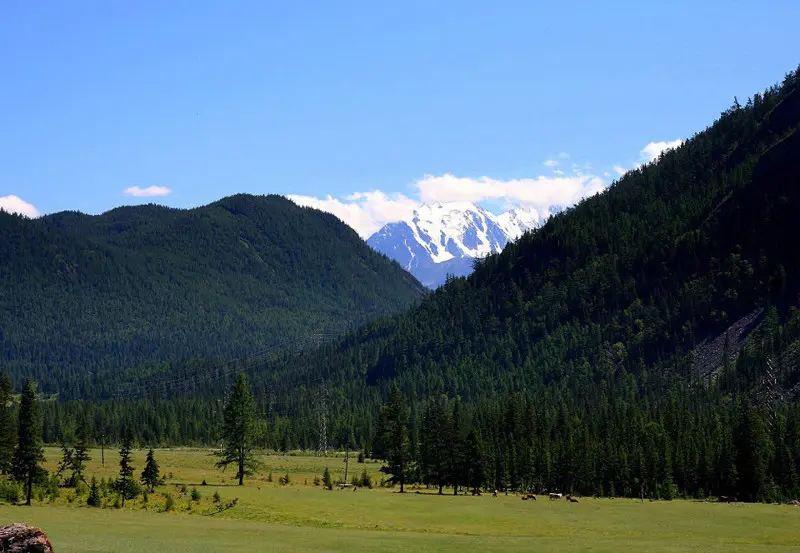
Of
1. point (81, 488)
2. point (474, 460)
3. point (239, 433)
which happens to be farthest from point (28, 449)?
point (474, 460)

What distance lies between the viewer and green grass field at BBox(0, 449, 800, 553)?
61094 millimetres

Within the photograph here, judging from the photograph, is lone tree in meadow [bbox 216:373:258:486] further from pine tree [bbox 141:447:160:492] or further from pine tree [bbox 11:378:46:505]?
pine tree [bbox 11:378:46:505]

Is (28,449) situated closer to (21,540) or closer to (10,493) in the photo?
(10,493)

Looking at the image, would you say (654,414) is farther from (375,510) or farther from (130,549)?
(130,549)

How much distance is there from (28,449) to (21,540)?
55246mm

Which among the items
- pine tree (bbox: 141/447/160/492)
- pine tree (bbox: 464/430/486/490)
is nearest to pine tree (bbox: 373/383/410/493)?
pine tree (bbox: 464/430/486/490)

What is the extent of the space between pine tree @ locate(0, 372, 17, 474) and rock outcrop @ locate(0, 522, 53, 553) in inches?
2324

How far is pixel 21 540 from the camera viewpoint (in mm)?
42344

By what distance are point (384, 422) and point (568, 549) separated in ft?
219

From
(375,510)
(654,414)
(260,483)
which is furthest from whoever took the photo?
(654,414)

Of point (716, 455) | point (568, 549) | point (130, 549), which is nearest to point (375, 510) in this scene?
point (568, 549)

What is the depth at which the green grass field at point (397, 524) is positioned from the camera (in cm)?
6109

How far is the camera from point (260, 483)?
117000 millimetres

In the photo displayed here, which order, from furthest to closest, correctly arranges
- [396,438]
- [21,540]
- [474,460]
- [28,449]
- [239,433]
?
1. [474,460]
2. [396,438]
3. [239,433]
4. [28,449]
5. [21,540]
